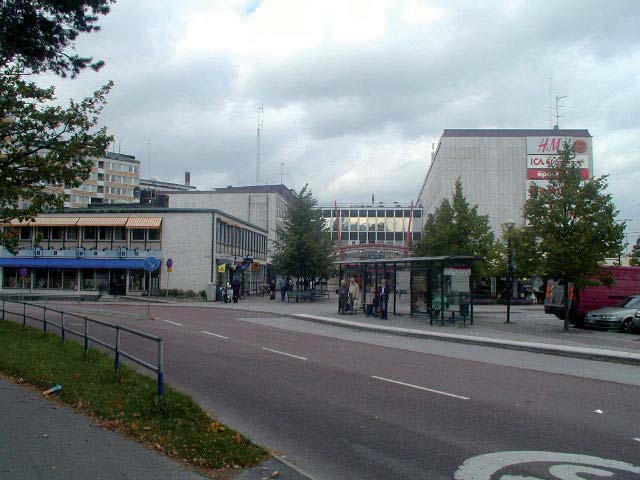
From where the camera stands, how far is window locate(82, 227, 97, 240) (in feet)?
167

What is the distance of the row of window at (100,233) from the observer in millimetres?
49969

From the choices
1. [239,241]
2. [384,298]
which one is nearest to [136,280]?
[239,241]

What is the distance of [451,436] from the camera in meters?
7.63

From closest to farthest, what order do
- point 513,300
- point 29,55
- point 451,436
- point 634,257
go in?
1. point 451,436
2. point 29,55
3. point 634,257
4. point 513,300

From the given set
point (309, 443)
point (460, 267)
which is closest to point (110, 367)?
point (309, 443)

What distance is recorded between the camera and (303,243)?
48.1 m

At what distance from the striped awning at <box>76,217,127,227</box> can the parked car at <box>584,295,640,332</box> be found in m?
35.5

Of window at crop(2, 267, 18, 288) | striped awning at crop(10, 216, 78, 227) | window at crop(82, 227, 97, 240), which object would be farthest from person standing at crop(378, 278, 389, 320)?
window at crop(2, 267, 18, 288)

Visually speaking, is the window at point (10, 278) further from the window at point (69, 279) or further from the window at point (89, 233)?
the window at point (89, 233)

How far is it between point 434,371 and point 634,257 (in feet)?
123

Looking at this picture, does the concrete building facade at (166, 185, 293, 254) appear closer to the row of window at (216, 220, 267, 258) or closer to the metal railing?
the row of window at (216, 220, 267, 258)

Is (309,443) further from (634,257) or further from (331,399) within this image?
(634,257)

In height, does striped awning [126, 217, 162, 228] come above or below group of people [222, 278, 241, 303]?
above

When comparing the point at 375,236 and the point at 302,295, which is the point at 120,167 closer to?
the point at 375,236
